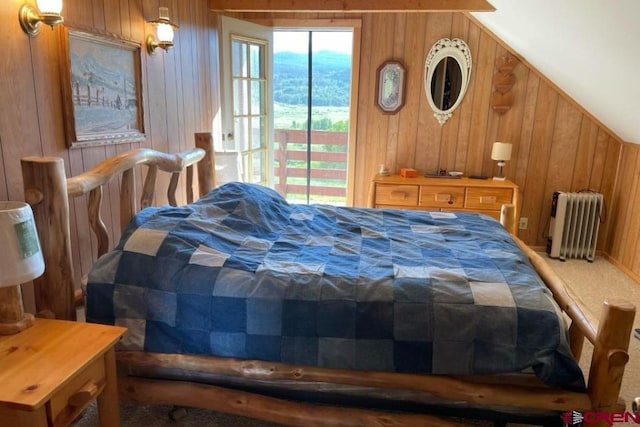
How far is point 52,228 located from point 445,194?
298 cm

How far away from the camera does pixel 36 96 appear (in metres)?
1.87

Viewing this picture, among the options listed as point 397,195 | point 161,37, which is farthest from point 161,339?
point 397,195

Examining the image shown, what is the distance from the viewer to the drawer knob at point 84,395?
128 cm

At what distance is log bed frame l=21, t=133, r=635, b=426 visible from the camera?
4.90 feet

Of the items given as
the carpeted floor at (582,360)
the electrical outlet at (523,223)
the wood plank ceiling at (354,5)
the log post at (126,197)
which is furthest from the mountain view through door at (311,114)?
the log post at (126,197)

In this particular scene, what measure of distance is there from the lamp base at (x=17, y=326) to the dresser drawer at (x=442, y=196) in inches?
118

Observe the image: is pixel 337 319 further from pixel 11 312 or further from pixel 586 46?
pixel 586 46

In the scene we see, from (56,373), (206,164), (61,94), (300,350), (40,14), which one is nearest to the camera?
(56,373)

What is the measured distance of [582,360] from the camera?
8.04 feet

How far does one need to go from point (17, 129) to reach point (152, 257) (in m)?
0.74

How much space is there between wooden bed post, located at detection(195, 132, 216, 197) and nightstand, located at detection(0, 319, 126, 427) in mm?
1598

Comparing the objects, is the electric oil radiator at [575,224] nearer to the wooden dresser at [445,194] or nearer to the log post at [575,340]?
the wooden dresser at [445,194]

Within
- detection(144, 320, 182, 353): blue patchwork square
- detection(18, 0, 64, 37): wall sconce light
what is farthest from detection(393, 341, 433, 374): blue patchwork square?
detection(18, 0, 64, 37): wall sconce light

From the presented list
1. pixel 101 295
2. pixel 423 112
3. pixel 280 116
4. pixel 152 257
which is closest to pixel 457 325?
pixel 152 257
